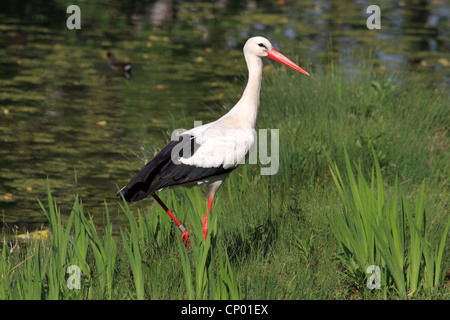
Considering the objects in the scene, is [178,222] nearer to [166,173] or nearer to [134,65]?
[166,173]

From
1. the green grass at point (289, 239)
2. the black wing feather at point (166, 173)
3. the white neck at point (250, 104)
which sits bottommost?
the green grass at point (289, 239)

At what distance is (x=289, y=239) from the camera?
15.7ft

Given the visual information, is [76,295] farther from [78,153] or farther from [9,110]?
[9,110]

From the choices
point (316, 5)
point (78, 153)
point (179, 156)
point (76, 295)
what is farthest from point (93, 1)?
point (76, 295)

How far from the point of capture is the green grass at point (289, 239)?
3.92 meters

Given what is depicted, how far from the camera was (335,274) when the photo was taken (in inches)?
173

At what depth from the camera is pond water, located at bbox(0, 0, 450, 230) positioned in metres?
7.23

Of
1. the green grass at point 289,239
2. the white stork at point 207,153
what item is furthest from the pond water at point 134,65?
the white stork at point 207,153

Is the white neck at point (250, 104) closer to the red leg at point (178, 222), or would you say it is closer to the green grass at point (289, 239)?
the green grass at point (289, 239)

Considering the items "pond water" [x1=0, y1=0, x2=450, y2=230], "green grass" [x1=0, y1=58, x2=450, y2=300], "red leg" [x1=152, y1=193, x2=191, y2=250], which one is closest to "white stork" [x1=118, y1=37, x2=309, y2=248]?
"red leg" [x1=152, y1=193, x2=191, y2=250]

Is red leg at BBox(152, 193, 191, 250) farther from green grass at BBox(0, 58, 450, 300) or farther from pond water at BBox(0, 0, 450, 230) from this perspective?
pond water at BBox(0, 0, 450, 230)

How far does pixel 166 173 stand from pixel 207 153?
0.30 metres

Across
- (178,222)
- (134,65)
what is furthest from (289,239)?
(134,65)

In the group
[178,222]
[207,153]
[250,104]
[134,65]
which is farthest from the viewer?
[134,65]
